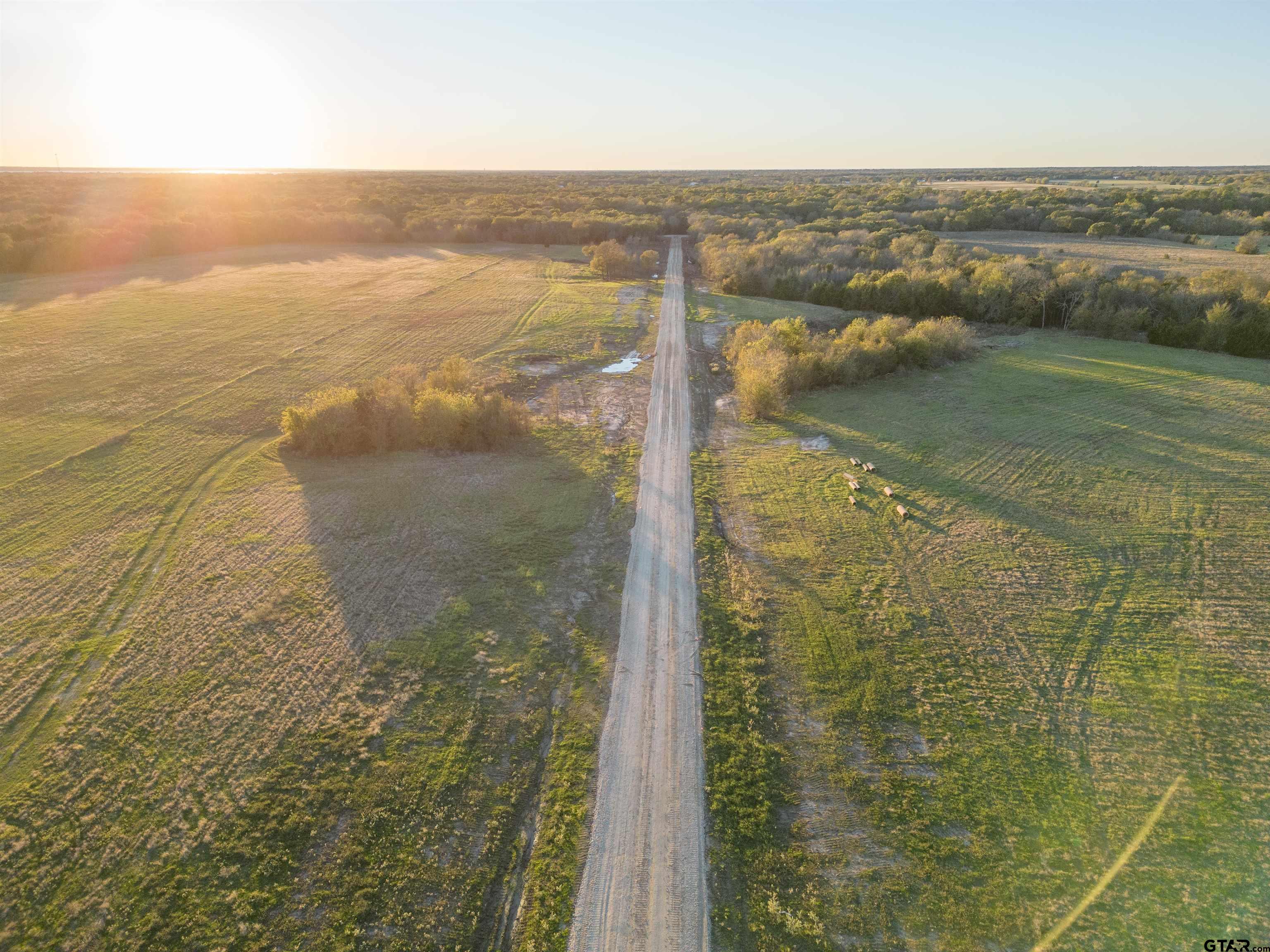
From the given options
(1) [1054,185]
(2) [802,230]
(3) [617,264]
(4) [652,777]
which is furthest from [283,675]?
(1) [1054,185]

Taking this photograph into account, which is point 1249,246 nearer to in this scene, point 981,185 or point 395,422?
point 395,422

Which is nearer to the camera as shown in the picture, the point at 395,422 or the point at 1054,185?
the point at 395,422

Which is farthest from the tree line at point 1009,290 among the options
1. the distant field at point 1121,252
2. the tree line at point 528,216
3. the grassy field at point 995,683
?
the tree line at point 528,216

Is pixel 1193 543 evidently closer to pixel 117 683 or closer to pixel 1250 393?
Result: pixel 1250 393

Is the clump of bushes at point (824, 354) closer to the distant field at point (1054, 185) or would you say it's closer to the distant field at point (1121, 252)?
the distant field at point (1121, 252)

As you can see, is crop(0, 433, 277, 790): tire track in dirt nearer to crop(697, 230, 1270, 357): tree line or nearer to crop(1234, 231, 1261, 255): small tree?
crop(697, 230, 1270, 357): tree line

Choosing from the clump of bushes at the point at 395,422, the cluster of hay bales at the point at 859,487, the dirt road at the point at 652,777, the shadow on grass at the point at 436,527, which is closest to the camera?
the dirt road at the point at 652,777
